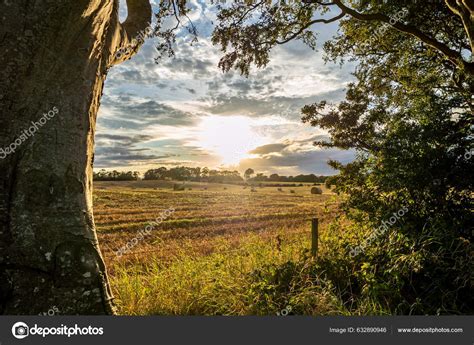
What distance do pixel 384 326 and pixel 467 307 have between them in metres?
1.60

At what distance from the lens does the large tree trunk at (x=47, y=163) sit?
11.1 ft

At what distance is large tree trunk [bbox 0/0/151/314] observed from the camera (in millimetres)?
3373

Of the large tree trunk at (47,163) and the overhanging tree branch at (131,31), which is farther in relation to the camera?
the overhanging tree branch at (131,31)

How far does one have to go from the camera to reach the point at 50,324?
332cm

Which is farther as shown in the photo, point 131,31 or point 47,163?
point 131,31

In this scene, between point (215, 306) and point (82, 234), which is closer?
point (82, 234)

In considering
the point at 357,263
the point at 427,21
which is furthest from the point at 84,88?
the point at 427,21

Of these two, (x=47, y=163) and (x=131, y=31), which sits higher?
(x=131, y=31)

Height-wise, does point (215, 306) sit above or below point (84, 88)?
below

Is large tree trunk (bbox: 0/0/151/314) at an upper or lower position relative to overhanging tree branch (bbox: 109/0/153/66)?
lower

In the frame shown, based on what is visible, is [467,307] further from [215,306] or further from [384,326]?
[215,306]

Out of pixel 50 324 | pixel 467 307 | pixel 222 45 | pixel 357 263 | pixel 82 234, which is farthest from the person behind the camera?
pixel 222 45

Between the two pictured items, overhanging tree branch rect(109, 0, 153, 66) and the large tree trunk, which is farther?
overhanging tree branch rect(109, 0, 153, 66)

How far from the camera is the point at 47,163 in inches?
141
